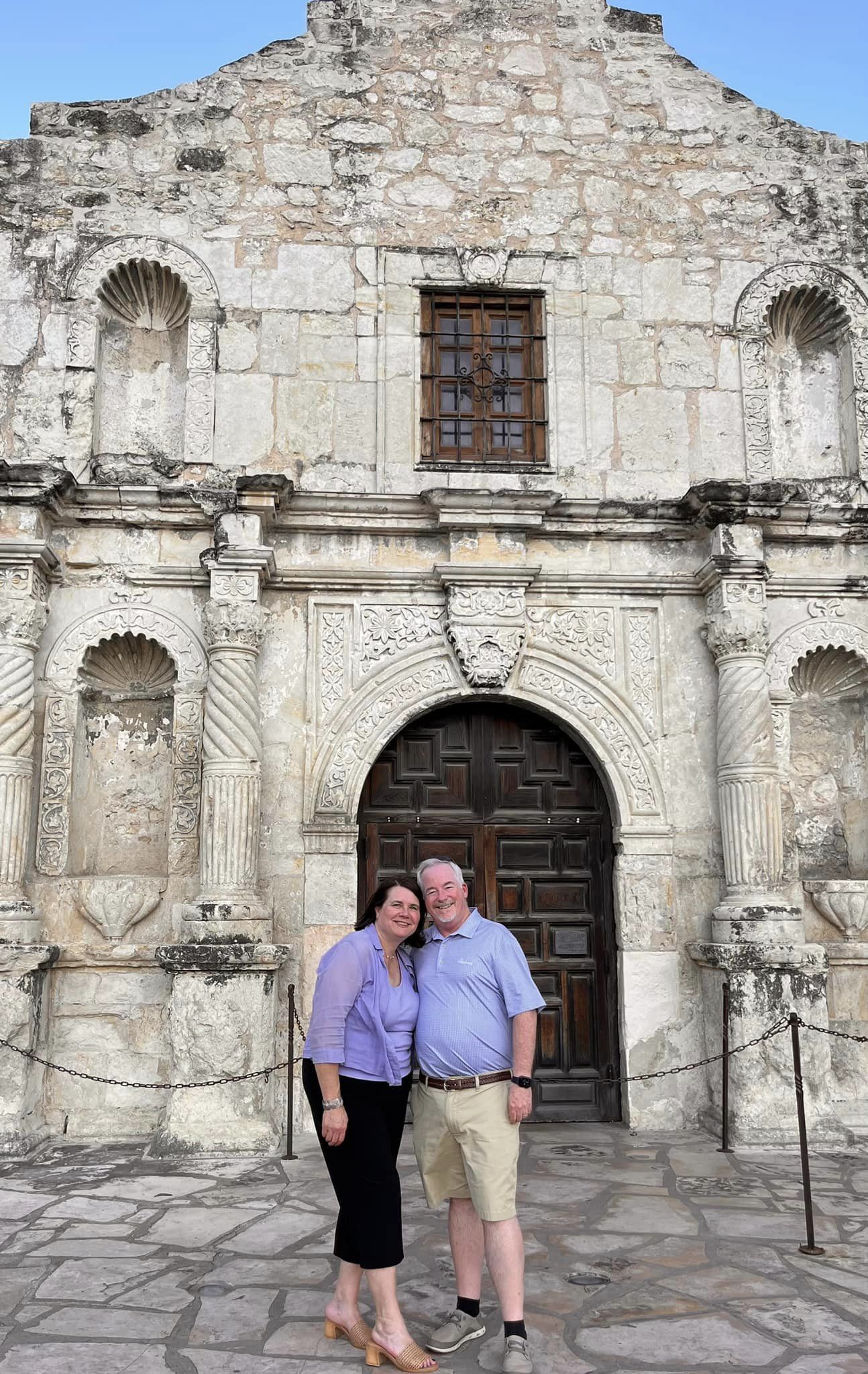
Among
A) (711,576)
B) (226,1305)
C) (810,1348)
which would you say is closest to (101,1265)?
(226,1305)

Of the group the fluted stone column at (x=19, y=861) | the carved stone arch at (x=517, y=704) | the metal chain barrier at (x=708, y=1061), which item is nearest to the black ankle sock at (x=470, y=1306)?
the metal chain barrier at (x=708, y=1061)

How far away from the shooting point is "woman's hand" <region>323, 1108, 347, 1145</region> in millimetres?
3398

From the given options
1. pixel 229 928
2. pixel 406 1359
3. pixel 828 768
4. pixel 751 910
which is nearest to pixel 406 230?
pixel 828 768

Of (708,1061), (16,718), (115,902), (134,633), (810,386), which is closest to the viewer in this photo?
(708,1061)

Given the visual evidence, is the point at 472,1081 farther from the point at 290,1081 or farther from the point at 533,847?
the point at 533,847

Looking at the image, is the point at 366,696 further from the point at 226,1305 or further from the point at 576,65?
the point at 576,65

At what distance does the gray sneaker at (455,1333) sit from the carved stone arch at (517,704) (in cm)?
369

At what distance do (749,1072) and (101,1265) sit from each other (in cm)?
380

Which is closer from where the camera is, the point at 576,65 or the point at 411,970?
the point at 411,970

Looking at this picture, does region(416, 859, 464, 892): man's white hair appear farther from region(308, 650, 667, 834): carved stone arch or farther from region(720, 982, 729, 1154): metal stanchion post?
region(308, 650, 667, 834): carved stone arch

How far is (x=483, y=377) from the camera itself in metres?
7.77

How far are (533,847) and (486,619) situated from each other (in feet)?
5.10

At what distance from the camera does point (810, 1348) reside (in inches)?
142

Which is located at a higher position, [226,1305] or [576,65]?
[576,65]
